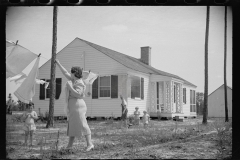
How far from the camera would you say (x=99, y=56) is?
41.0ft

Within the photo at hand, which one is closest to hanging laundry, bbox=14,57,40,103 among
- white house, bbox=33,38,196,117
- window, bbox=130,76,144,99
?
white house, bbox=33,38,196,117

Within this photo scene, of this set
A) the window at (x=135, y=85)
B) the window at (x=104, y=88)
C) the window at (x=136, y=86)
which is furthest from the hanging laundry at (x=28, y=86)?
the window at (x=104, y=88)

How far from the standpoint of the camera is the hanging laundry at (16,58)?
5.31 m

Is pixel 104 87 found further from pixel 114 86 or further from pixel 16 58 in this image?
pixel 16 58

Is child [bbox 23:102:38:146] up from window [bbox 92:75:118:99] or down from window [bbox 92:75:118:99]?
down

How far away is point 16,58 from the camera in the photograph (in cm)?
550

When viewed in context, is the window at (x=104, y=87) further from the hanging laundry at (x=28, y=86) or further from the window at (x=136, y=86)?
the hanging laundry at (x=28, y=86)

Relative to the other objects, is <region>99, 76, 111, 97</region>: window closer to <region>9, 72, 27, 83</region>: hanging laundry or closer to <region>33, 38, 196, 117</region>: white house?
<region>33, 38, 196, 117</region>: white house

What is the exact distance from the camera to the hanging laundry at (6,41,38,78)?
17.4 feet

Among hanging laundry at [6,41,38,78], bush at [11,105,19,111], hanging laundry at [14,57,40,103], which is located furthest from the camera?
hanging laundry at [14,57,40,103]

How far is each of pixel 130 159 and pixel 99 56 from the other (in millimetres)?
Result: 8151

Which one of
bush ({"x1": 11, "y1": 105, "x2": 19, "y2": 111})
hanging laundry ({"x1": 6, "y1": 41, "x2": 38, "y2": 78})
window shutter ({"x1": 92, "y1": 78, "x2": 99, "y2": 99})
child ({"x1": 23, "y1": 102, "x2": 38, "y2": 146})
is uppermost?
hanging laundry ({"x1": 6, "y1": 41, "x2": 38, "y2": 78})
